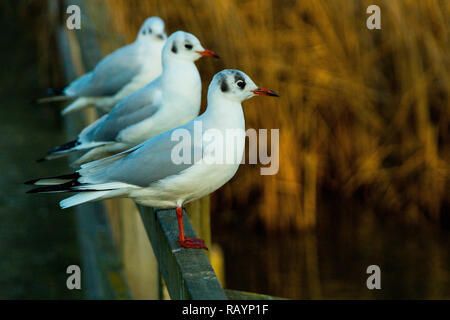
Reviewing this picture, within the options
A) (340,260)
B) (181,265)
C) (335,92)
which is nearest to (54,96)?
(335,92)

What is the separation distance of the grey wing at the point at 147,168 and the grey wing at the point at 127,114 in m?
0.70

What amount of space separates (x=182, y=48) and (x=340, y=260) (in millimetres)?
2610

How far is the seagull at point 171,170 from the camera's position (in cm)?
232

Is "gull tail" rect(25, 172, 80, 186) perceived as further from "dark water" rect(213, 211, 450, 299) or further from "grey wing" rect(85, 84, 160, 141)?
"dark water" rect(213, 211, 450, 299)

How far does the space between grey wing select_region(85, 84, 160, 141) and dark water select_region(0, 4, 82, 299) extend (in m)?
1.52

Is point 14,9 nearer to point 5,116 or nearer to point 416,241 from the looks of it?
point 5,116

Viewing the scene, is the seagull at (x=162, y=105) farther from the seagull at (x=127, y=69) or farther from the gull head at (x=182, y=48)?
the seagull at (x=127, y=69)

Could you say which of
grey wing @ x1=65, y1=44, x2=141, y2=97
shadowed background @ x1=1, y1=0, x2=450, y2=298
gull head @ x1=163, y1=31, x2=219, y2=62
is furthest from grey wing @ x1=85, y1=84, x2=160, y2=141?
shadowed background @ x1=1, y1=0, x2=450, y2=298

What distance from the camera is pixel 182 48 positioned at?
125 inches

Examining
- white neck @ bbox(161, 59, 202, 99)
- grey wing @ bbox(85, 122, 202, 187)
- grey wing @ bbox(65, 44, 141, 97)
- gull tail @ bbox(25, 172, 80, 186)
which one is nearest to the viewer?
gull tail @ bbox(25, 172, 80, 186)

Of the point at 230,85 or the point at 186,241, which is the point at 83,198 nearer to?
the point at 186,241

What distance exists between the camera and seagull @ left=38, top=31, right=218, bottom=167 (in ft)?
10.2

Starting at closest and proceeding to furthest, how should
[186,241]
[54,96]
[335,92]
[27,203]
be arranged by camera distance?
[186,241]
[54,96]
[335,92]
[27,203]

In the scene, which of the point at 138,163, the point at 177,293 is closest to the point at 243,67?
the point at 138,163
